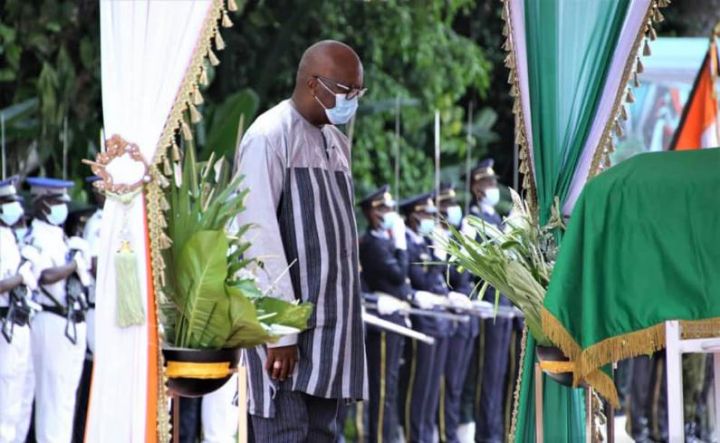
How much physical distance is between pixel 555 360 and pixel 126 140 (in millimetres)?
2048

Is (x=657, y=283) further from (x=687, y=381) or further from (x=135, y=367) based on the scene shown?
(x=687, y=381)

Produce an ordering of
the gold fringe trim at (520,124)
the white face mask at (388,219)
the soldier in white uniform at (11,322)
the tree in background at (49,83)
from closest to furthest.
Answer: the gold fringe trim at (520,124), the soldier in white uniform at (11,322), the white face mask at (388,219), the tree in background at (49,83)

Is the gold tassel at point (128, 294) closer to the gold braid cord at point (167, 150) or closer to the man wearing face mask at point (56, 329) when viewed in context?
the gold braid cord at point (167, 150)

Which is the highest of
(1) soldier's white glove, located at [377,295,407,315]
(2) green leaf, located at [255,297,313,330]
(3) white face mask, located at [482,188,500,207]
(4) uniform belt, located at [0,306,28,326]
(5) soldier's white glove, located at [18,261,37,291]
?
(3) white face mask, located at [482,188,500,207]

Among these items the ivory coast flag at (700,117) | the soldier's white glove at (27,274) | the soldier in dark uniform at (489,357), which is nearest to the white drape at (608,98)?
the soldier's white glove at (27,274)

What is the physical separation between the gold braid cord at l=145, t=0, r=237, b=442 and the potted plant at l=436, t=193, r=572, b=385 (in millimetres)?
1385

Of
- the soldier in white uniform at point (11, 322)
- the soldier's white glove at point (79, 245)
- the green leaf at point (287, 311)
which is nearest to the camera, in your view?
the green leaf at point (287, 311)

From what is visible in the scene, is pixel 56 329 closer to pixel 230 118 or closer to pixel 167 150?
pixel 230 118

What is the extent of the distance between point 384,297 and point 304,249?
5.79 meters

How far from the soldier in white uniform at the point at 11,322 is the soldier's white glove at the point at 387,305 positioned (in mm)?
2773

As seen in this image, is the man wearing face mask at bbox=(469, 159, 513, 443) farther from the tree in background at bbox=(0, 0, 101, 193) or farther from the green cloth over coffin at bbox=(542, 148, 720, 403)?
the green cloth over coffin at bbox=(542, 148, 720, 403)

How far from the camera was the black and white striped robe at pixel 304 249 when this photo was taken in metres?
6.14

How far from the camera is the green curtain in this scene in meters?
7.14

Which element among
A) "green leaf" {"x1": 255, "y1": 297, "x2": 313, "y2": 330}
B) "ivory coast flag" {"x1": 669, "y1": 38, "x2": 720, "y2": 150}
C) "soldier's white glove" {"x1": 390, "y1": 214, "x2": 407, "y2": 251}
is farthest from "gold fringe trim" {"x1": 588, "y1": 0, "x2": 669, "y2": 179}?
"ivory coast flag" {"x1": 669, "y1": 38, "x2": 720, "y2": 150}
